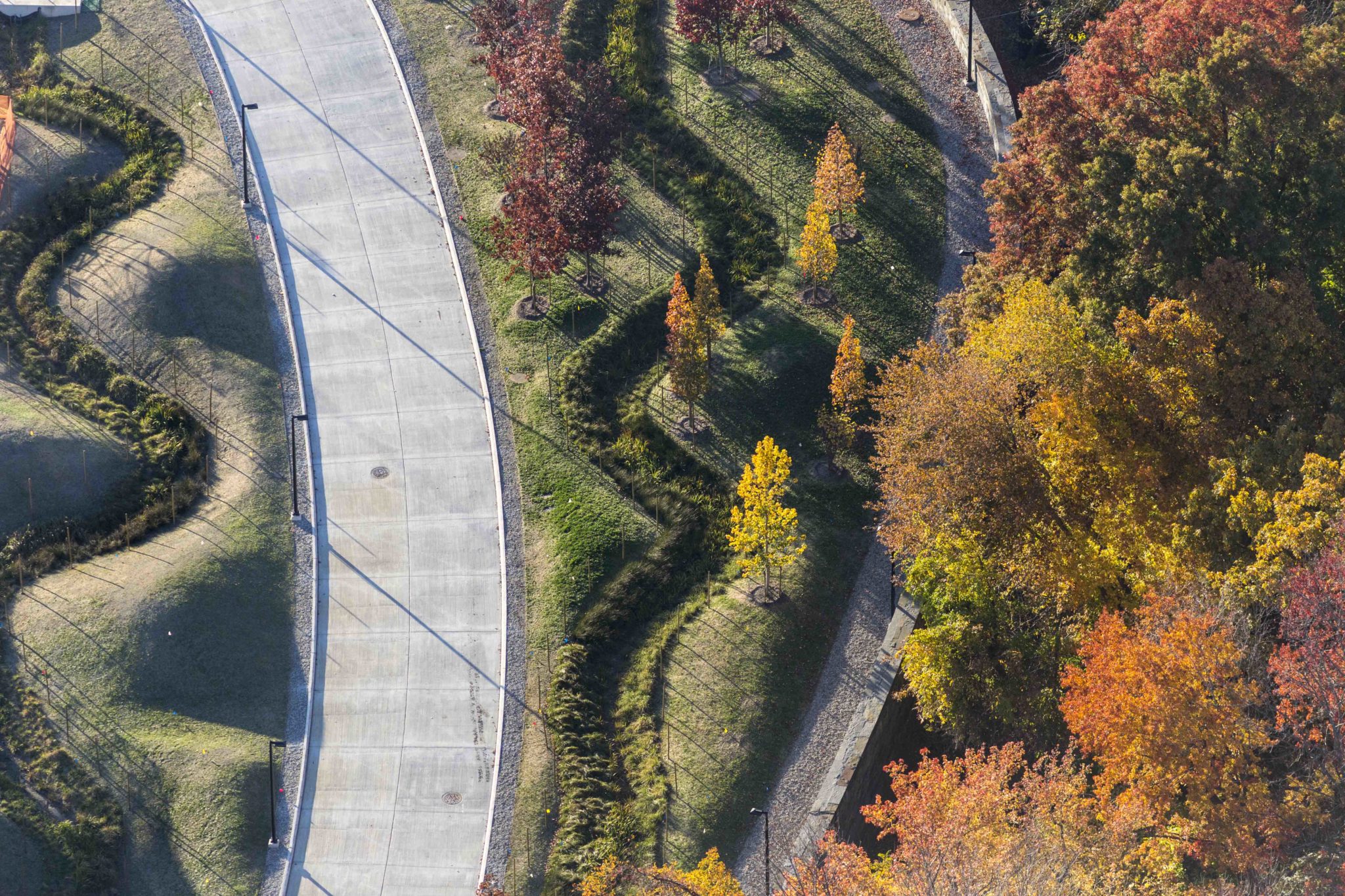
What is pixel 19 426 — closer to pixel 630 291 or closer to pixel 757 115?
pixel 630 291

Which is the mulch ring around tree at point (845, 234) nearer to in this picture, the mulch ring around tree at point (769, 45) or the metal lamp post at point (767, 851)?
the mulch ring around tree at point (769, 45)

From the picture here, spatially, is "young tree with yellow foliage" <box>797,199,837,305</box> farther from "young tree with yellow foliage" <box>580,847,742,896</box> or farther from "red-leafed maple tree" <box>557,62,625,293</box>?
"young tree with yellow foliage" <box>580,847,742,896</box>

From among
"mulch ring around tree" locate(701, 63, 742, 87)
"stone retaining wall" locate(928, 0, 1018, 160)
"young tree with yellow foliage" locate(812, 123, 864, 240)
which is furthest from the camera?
"mulch ring around tree" locate(701, 63, 742, 87)

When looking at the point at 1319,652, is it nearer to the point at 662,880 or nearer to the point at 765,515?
the point at 765,515

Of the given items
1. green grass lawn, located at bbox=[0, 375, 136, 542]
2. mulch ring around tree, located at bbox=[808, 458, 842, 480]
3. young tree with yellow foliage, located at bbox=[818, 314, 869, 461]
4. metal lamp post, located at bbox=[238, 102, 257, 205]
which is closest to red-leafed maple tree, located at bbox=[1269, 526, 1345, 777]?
young tree with yellow foliage, located at bbox=[818, 314, 869, 461]

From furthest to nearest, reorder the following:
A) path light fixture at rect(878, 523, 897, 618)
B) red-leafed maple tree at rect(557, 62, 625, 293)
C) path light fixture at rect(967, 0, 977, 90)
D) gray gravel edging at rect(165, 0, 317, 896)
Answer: path light fixture at rect(967, 0, 977, 90), red-leafed maple tree at rect(557, 62, 625, 293), path light fixture at rect(878, 523, 897, 618), gray gravel edging at rect(165, 0, 317, 896)

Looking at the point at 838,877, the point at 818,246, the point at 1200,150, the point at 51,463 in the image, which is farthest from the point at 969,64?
the point at 51,463
